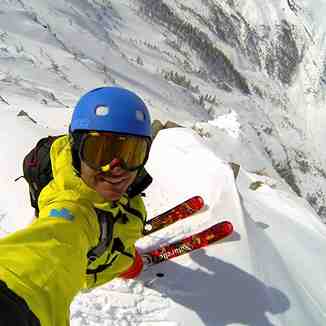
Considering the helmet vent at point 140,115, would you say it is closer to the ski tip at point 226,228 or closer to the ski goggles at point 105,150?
the ski goggles at point 105,150

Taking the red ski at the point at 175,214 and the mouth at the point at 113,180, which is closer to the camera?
the mouth at the point at 113,180

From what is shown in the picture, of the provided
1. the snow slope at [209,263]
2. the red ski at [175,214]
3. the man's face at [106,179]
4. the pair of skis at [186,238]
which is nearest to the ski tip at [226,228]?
the pair of skis at [186,238]

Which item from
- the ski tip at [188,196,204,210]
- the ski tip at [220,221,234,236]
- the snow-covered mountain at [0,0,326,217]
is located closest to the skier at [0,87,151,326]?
the ski tip at [220,221,234,236]

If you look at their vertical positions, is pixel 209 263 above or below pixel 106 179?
below

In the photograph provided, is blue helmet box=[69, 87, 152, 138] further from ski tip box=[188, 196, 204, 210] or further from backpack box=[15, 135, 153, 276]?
ski tip box=[188, 196, 204, 210]

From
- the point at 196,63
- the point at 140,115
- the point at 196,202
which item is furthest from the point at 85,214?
the point at 196,63

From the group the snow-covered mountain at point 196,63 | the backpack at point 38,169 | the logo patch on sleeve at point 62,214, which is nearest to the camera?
the logo patch on sleeve at point 62,214

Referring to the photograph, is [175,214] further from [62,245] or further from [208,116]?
[208,116]
